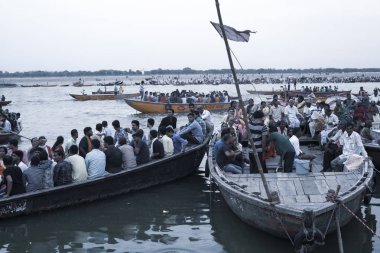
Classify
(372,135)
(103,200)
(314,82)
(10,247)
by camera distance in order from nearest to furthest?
(10,247), (103,200), (372,135), (314,82)

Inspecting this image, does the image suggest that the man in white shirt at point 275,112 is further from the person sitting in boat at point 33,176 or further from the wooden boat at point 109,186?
the person sitting in boat at point 33,176

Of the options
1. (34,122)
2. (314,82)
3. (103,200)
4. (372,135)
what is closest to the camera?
(103,200)

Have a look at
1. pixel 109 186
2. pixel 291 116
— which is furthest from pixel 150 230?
pixel 291 116

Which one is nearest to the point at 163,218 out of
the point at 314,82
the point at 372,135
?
the point at 372,135

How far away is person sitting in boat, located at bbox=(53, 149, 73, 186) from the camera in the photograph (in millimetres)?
10367


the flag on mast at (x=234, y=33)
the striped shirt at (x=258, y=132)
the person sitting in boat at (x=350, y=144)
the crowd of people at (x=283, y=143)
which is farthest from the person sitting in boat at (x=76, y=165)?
the person sitting in boat at (x=350, y=144)

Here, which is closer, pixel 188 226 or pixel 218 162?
pixel 188 226

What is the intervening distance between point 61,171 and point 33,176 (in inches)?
25.1

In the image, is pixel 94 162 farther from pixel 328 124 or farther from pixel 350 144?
pixel 328 124

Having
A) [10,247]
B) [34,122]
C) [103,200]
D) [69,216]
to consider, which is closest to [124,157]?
[103,200]

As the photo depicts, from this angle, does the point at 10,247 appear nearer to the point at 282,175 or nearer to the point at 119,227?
the point at 119,227

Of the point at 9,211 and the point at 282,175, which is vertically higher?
the point at 282,175

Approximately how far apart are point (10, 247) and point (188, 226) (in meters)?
3.43

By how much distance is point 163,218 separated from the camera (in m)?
10.5
